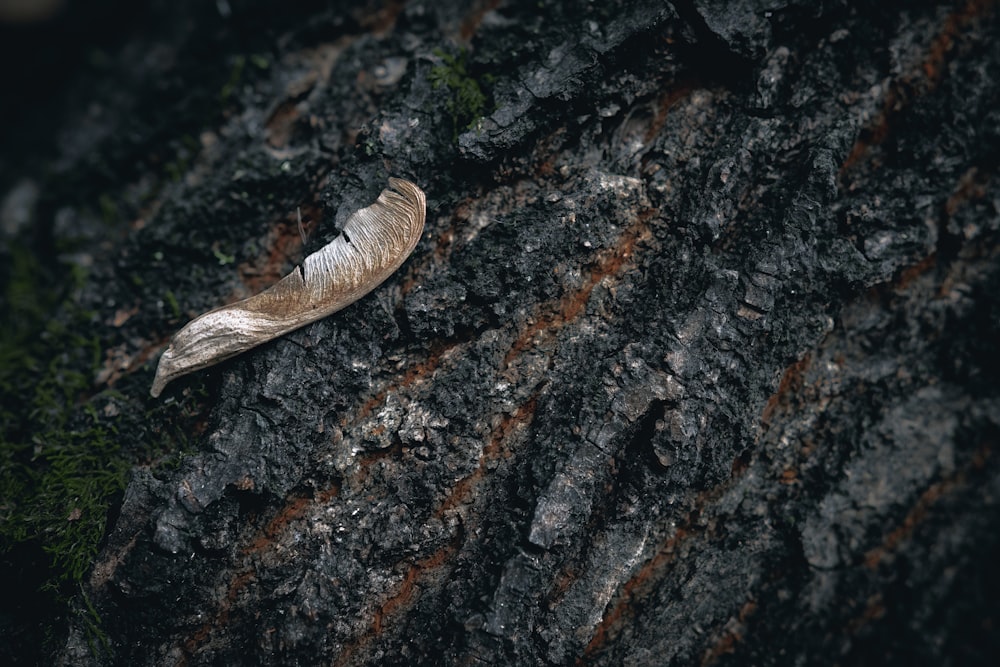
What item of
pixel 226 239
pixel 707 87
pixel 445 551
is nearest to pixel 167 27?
pixel 226 239

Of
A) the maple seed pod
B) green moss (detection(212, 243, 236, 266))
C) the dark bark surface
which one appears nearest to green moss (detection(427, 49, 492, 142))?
the dark bark surface

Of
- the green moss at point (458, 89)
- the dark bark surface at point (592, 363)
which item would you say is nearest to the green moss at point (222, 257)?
the dark bark surface at point (592, 363)

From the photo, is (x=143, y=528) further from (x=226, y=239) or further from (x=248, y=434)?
(x=226, y=239)

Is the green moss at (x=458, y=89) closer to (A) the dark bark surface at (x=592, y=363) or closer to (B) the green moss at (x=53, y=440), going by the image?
(A) the dark bark surface at (x=592, y=363)

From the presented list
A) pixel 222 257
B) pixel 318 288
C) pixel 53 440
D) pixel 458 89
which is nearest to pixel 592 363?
pixel 318 288

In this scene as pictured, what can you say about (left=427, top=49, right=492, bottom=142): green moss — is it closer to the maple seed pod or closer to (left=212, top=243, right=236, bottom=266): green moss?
the maple seed pod

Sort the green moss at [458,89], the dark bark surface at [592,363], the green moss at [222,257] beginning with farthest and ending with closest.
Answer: the green moss at [222,257]
the green moss at [458,89]
the dark bark surface at [592,363]
